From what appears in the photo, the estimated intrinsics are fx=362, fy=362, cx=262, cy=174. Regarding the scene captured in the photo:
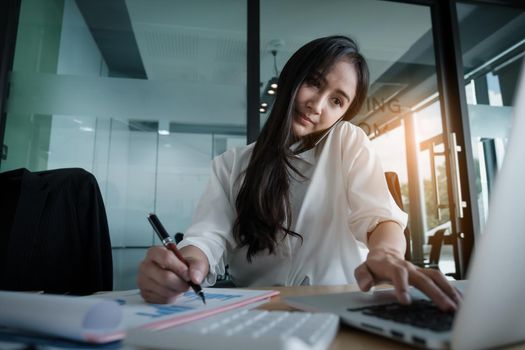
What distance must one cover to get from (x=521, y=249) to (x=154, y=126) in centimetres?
237

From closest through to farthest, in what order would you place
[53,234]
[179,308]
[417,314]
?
[417,314]
[179,308]
[53,234]

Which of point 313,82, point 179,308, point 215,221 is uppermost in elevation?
point 313,82

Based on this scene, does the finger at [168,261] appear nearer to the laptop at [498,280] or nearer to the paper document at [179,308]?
the paper document at [179,308]

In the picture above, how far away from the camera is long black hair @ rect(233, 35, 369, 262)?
38.9 inches

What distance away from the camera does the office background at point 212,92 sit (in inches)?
90.7

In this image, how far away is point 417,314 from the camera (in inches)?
13.8

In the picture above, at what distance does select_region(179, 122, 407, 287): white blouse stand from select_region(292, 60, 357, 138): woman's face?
0.07 m

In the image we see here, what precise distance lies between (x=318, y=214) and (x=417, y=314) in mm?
727

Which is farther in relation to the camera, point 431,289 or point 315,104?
point 315,104

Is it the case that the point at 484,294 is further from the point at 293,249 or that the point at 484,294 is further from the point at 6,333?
the point at 293,249

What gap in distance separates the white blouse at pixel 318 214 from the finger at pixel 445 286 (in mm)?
448

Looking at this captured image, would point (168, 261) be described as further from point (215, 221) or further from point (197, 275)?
point (215, 221)

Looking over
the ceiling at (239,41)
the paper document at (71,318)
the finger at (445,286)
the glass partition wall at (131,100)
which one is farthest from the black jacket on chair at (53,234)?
the ceiling at (239,41)

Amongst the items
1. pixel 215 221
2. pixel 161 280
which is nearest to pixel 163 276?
pixel 161 280
